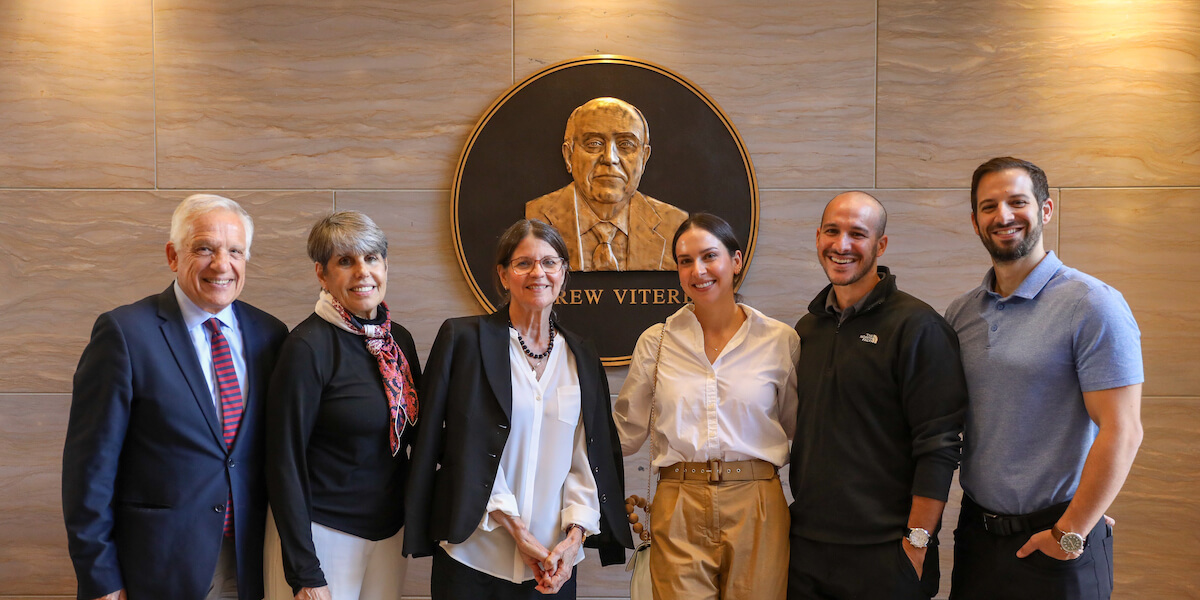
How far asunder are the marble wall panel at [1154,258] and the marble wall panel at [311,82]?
2.84 meters

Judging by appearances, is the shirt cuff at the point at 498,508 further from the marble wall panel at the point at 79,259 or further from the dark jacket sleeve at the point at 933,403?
the marble wall panel at the point at 79,259

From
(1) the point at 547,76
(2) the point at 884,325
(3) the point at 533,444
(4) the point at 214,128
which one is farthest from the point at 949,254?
(4) the point at 214,128

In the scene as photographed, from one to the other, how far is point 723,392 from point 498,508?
74cm

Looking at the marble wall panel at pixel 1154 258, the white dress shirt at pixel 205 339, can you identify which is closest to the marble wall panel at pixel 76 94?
the white dress shirt at pixel 205 339

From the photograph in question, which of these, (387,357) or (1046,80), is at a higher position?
(1046,80)

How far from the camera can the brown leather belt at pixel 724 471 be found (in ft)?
7.18

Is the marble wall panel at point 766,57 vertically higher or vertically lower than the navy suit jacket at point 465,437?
higher

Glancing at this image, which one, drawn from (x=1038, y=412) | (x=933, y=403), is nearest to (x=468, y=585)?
(x=933, y=403)

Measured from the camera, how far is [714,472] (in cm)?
218

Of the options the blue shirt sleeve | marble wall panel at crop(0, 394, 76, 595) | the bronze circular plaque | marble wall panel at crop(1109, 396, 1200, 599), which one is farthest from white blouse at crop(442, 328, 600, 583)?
marble wall panel at crop(1109, 396, 1200, 599)

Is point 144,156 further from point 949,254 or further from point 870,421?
point 949,254

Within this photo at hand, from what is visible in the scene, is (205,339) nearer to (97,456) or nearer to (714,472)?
(97,456)

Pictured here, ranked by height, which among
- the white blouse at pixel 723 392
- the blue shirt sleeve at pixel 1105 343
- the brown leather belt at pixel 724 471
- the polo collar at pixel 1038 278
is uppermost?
the polo collar at pixel 1038 278

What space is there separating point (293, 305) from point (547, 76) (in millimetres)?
1584
